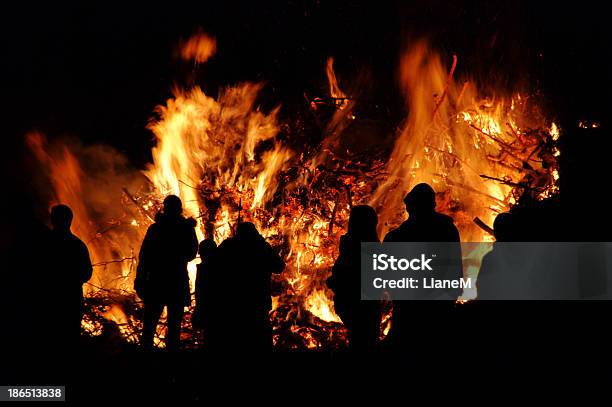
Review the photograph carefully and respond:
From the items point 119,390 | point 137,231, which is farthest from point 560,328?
point 137,231

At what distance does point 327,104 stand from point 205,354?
18.1ft

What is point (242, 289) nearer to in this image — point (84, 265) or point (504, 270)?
point (84, 265)

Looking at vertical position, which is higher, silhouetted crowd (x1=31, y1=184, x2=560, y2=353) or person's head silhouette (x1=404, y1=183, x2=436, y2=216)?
person's head silhouette (x1=404, y1=183, x2=436, y2=216)

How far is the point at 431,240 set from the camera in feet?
15.5

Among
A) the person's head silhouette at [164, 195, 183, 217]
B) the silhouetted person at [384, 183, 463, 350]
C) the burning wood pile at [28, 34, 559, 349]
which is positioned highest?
the burning wood pile at [28, 34, 559, 349]

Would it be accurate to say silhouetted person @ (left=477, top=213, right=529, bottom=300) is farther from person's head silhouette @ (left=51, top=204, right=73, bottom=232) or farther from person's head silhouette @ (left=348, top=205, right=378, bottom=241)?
person's head silhouette @ (left=51, top=204, right=73, bottom=232)

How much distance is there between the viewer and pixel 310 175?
9531mm

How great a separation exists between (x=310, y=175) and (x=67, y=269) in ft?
15.8

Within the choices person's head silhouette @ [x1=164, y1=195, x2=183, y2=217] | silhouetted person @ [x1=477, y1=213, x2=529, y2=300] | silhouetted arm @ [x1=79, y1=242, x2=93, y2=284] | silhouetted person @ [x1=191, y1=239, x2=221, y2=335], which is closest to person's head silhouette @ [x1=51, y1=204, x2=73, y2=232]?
silhouetted arm @ [x1=79, y1=242, x2=93, y2=284]

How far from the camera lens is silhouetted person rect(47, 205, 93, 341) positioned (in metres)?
5.44

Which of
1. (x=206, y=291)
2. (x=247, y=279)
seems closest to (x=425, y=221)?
(x=247, y=279)

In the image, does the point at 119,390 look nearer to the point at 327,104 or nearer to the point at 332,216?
the point at 332,216

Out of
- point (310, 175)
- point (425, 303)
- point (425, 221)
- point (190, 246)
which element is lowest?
point (425, 303)

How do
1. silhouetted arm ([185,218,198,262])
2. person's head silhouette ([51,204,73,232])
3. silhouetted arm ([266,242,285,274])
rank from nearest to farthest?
person's head silhouette ([51,204,73,232])
silhouetted arm ([266,242,285,274])
silhouetted arm ([185,218,198,262])
